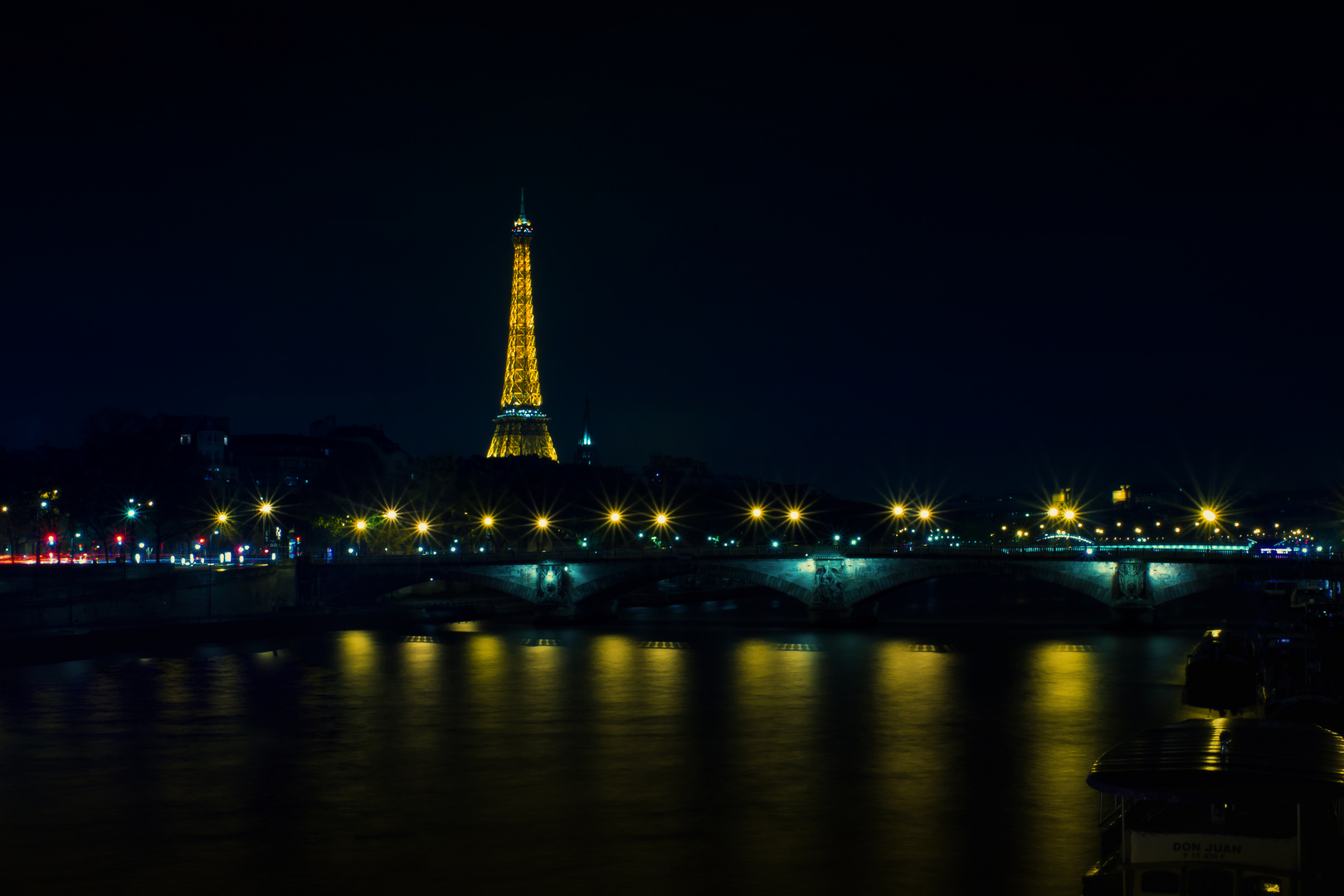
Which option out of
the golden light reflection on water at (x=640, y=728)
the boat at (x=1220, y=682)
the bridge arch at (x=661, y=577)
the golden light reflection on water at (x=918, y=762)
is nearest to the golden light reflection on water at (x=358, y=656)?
the golden light reflection on water at (x=640, y=728)

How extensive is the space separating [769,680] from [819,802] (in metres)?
21.3

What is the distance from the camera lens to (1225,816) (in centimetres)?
1526

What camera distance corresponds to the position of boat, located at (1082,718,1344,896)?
13.5 m

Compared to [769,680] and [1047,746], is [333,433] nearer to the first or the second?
[769,680]

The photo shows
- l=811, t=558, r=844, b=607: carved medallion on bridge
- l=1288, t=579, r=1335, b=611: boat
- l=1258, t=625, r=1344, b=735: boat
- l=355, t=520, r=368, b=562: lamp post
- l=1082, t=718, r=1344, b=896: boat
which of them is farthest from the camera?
l=355, t=520, r=368, b=562: lamp post

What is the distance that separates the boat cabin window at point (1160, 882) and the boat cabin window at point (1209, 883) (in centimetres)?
16

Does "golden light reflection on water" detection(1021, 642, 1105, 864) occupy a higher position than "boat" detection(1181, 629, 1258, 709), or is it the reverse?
"boat" detection(1181, 629, 1258, 709)

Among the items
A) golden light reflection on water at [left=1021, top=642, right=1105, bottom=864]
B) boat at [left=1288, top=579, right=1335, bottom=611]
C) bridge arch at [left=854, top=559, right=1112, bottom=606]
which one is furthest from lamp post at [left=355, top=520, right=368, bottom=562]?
boat at [left=1288, top=579, right=1335, bottom=611]

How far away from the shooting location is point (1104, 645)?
57344 millimetres

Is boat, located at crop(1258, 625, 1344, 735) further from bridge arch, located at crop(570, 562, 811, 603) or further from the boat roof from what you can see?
bridge arch, located at crop(570, 562, 811, 603)

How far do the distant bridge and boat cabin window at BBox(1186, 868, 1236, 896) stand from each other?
172ft

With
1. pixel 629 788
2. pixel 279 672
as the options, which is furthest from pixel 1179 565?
pixel 629 788

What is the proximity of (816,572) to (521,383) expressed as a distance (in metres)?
83.4

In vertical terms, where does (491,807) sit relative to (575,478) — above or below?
below
